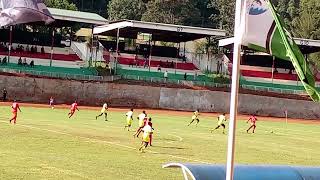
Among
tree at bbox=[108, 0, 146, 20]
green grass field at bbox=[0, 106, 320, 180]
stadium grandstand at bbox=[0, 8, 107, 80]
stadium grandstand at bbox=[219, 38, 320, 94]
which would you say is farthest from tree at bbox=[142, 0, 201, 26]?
green grass field at bbox=[0, 106, 320, 180]

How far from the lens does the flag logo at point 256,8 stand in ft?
31.4

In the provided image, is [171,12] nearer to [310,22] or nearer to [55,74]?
[310,22]

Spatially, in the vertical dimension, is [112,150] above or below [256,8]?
below

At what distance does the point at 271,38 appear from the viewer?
32.1ft

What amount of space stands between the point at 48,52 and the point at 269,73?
26.2 meters

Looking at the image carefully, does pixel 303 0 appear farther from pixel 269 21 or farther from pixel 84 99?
pixel 269 21

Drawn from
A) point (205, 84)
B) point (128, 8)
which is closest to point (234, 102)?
point (205, 84)

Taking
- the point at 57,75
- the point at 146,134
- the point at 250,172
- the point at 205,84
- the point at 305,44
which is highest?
the point at 305,44

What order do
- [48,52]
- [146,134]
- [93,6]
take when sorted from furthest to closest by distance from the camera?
1. [93,6]
2. [48,52]
3. [146,134]

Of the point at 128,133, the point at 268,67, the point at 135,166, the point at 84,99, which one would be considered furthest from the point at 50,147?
the point at 268,67

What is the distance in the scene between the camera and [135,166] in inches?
797

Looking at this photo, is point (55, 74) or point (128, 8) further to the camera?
point (128, 8)

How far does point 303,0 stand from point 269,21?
102 meters

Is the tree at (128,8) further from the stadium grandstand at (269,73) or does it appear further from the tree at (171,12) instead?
the stadium grandstand at (269,73)
